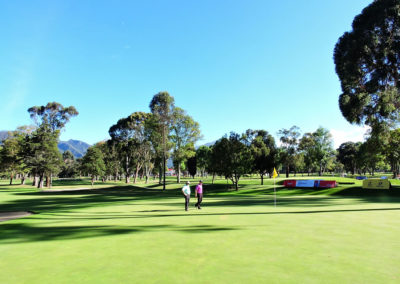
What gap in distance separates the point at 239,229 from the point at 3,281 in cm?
826

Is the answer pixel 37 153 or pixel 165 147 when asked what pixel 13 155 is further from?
pixel 165 147

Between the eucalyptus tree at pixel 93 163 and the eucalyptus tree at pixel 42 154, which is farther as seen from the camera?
the eucalyptus tree at pixel 93 163

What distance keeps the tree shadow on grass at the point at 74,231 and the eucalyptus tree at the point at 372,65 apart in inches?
1216

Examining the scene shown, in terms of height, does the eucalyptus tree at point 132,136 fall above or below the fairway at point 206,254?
above

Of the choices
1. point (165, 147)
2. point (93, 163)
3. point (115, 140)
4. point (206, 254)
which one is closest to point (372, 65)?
point (206, 254)

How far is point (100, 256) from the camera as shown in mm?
7766

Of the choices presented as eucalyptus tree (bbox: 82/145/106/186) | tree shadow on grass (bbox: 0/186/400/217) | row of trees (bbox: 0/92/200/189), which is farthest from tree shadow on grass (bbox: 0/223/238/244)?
eucalyptus tree (bbox: 82/145/106/186)

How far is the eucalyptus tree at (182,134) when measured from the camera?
2584 inches

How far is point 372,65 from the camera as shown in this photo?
33.2 metres

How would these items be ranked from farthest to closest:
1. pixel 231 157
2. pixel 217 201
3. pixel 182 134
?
pixel 182 134, pixel 231 157, pixel 217 201

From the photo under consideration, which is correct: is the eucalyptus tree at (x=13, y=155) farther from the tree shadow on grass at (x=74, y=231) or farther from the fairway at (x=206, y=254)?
the fairway at (x=206, y=254)

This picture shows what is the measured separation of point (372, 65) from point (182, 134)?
143ft

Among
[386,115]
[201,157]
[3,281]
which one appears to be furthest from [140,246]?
[201,157]

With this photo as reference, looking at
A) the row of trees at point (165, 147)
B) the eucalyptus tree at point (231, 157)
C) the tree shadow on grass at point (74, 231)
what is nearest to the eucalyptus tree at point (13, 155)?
the row of trees at point (165, 147)
